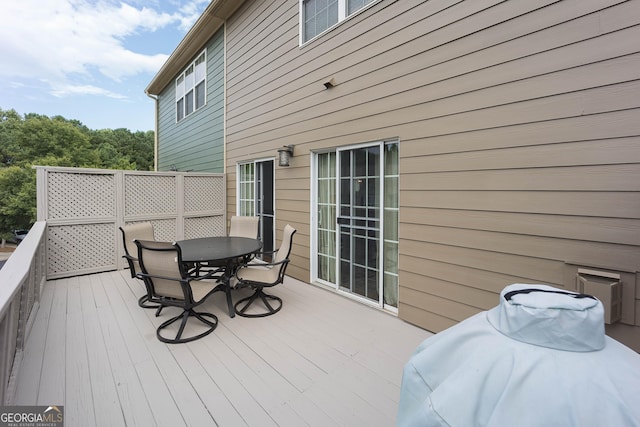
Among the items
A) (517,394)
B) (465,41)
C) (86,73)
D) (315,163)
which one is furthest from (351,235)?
(86,73)

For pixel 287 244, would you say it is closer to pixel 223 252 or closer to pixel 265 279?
pixel 265 279

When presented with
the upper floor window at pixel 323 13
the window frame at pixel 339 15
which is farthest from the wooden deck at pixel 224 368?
the upper floor window at pixel 323 13

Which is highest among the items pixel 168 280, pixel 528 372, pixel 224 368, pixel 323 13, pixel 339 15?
pixel 323 13

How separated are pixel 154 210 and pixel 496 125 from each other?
221 inches

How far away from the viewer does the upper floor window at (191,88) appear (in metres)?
7.54

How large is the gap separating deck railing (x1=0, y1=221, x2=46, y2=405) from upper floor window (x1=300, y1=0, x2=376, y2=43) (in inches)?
161

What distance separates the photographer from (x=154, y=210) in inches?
218

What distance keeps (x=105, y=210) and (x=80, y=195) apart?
0.42m

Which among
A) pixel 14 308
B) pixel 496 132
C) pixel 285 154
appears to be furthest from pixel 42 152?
pixel 496 132

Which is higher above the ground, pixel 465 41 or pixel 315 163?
pixel 465 41

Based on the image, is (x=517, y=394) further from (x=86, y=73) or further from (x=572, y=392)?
(x=86, y=73)

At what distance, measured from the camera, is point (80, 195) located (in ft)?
15.7

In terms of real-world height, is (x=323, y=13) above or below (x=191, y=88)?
below

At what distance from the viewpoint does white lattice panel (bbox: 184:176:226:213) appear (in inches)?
236
